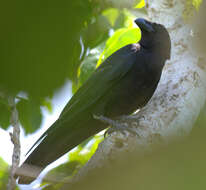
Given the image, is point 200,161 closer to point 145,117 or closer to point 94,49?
point 145,117

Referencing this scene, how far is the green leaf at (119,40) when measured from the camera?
3.25 metres

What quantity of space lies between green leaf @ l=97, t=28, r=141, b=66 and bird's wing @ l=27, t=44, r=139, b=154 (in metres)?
0.19

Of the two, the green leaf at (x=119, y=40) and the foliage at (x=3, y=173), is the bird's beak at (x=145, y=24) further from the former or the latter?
the foliage at (x=3, y=173)

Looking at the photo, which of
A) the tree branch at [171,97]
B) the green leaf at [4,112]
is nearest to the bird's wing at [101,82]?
the tree branch at [171,97]

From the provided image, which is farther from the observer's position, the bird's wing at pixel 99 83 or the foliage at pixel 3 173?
the bird's wing at pixel 99 83

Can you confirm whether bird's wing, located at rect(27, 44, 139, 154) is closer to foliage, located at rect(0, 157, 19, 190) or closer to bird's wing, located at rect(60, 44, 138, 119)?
bird's wing, located at rect(60, 44, 138, 119)

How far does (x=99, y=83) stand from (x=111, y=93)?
6.6 inches

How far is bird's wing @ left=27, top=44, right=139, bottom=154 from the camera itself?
2992mm

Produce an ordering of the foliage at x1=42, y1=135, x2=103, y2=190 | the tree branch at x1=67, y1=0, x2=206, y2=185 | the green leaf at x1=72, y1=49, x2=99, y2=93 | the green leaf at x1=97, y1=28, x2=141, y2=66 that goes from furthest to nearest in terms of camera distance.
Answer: the green leaf at x1=72, y1=49, x2=99, y2=93 < the green leaf at x1=97, y1=28, x2=141, y2=66 < the foliage at x1=42, y1=135, x2=103, y2=190 < the tree branch at x1=67, y1=0, x2=206, y2=185

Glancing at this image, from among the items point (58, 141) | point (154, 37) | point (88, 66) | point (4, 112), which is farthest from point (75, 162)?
point (4, 112)

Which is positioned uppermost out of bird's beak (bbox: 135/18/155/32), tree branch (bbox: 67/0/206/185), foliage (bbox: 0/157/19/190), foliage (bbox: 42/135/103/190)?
bird's beak (bbox: 135/18/155/32)

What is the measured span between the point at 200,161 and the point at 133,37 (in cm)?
311

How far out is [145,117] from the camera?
2553 mm

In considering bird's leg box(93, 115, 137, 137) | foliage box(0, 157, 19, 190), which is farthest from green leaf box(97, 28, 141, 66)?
foliage box(0, 157, 19, 190)
